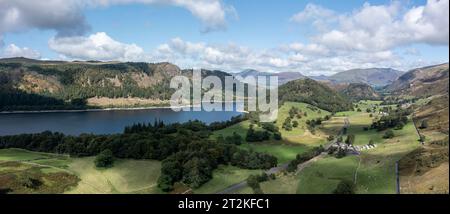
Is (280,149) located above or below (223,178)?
above

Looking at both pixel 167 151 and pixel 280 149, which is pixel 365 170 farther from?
pixel 167 151

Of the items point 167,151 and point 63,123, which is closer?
point 167,151

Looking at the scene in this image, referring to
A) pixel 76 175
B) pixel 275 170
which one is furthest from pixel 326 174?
pixel 76 175

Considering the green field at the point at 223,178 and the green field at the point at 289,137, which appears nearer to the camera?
the green field at the point at 223,178

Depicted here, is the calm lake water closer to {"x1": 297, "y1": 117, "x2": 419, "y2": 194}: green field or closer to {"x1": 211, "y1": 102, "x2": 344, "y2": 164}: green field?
{"x1": 211, "y1": 102, "x2": 344, "y2": 164}: green field

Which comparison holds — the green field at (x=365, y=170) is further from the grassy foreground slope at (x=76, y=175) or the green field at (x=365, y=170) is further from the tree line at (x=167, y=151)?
the grassy foreground slope at (x=76, y=175)

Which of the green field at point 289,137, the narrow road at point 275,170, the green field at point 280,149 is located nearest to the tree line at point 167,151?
the narrow road at point 275,170

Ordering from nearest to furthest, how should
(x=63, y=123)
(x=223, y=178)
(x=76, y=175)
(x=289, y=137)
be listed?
(x=76, y=175)
(x=223, y=178)
(x=289, y=137)
(x=63, y=123)
